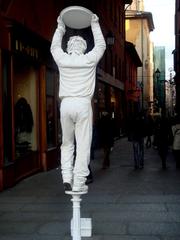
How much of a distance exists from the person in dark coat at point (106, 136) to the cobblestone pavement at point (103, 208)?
232 centimetres

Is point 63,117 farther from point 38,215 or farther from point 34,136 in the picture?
point 34,136

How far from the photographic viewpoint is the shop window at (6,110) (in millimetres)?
13523

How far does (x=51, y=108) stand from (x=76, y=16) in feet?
39.8

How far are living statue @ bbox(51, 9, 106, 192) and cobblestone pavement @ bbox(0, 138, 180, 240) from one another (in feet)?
4.99

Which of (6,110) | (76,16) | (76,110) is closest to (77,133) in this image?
(76,110)

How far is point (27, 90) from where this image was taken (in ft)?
55.0

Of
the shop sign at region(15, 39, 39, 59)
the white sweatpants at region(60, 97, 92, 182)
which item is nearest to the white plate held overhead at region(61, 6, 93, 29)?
the white sweatpants at region(60, 97, 92, 182)

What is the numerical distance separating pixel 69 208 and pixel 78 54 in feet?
13.9

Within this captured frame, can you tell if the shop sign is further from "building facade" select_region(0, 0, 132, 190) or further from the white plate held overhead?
the white plate held overhead

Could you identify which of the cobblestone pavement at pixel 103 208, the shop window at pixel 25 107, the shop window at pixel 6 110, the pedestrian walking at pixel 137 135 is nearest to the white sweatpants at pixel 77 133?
the cobblestone pavement at pixel 103 208

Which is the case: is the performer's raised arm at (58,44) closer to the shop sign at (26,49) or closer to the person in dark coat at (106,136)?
the shop sign at (26,49)

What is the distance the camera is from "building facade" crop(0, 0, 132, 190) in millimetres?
13594

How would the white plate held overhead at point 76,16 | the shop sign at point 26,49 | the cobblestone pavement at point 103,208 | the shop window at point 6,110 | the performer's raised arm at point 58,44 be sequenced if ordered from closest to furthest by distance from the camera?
1. the white plate held overhead at point 76,16
2. the performer's raised arm at point 58,44
3. the cobblestone pavement at point 103,208
4. the shop window at point 6,110
5. the shop sign at point 26,49

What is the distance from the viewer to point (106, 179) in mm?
15242
